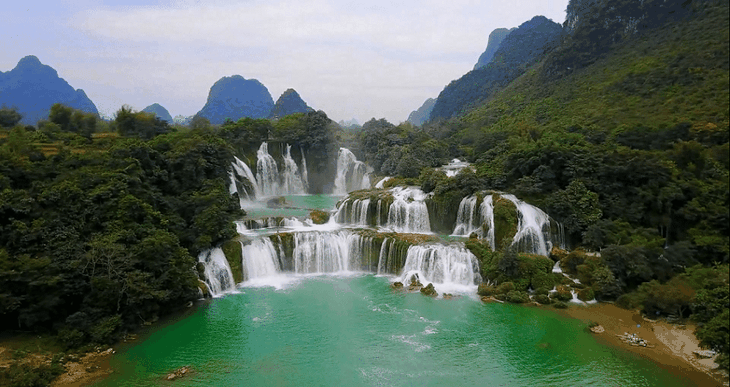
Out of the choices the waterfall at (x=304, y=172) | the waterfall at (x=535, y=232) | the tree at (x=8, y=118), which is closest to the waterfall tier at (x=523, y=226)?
the waterfall at (x=535, y=232)

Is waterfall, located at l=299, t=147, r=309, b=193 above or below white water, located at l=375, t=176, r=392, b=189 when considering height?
Result: above

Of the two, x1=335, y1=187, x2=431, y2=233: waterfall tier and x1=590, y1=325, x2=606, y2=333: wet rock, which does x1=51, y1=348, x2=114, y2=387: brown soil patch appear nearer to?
Result: x1=335, y1=187, x2=431, y2=233: waterfall tier

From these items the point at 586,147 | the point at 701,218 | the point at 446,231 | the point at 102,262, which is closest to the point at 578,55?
the point at 586,147

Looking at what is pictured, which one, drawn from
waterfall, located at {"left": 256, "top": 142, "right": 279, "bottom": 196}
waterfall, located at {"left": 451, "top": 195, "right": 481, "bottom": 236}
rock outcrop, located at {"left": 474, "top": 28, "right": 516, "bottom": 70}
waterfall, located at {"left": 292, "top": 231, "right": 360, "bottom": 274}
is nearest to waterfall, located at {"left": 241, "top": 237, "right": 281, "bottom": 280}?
waterfall, located at {"left": 292, "top": 231, "right": 360, "bottom": 274}

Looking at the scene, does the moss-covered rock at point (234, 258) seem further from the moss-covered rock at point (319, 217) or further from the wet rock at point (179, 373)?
the wet rock at point (179, 373)

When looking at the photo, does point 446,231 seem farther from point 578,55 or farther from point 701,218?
point 578,55

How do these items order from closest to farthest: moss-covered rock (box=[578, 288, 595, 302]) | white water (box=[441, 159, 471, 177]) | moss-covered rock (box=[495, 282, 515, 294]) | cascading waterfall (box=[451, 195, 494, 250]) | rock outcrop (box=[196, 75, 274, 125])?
1. moss-covered rock (box=[578, 288, 595, 302])
2. moss-covered rock (box=[495, 282, 515, 294])
3. cascading waterfall (box=[451, 195, 494, 250])
4. white water (box=[441, 159, 471, 177])
5. rock outcrop (box=[196, 75, 274, 125])
